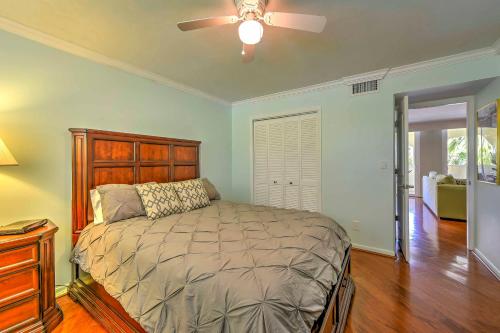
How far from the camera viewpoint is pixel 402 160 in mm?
2871

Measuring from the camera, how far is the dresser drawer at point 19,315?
1.47 meters

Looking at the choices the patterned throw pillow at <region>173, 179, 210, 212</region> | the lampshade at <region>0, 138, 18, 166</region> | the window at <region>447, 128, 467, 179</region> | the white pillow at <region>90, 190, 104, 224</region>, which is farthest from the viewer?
the window at <region>447, 128, 467, 179</region>

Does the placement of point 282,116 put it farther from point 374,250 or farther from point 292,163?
point 374,250

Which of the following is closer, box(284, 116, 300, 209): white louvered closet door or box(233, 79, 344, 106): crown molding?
box(233, 79, 344, 106): crown molding

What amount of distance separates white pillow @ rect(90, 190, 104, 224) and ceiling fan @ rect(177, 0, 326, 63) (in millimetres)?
1725

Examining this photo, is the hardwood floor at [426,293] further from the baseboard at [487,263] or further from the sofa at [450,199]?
the sofa at [450,199]

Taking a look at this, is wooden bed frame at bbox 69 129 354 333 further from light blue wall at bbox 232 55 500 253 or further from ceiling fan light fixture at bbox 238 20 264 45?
ceiling fan light fixture at bbox 238 20 264 45

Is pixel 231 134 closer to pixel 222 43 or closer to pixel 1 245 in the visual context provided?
pixel 222 43

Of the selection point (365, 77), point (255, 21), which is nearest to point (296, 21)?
point (255, 21)

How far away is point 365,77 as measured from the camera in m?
2.94

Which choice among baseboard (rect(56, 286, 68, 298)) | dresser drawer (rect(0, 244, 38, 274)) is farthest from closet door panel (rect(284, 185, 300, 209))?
dresser drawer (rect(0, 244, 38, 274))

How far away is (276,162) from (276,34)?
214cm

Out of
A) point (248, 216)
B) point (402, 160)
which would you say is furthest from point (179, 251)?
point (402, 160)

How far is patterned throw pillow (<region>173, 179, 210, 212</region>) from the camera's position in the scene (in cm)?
249
